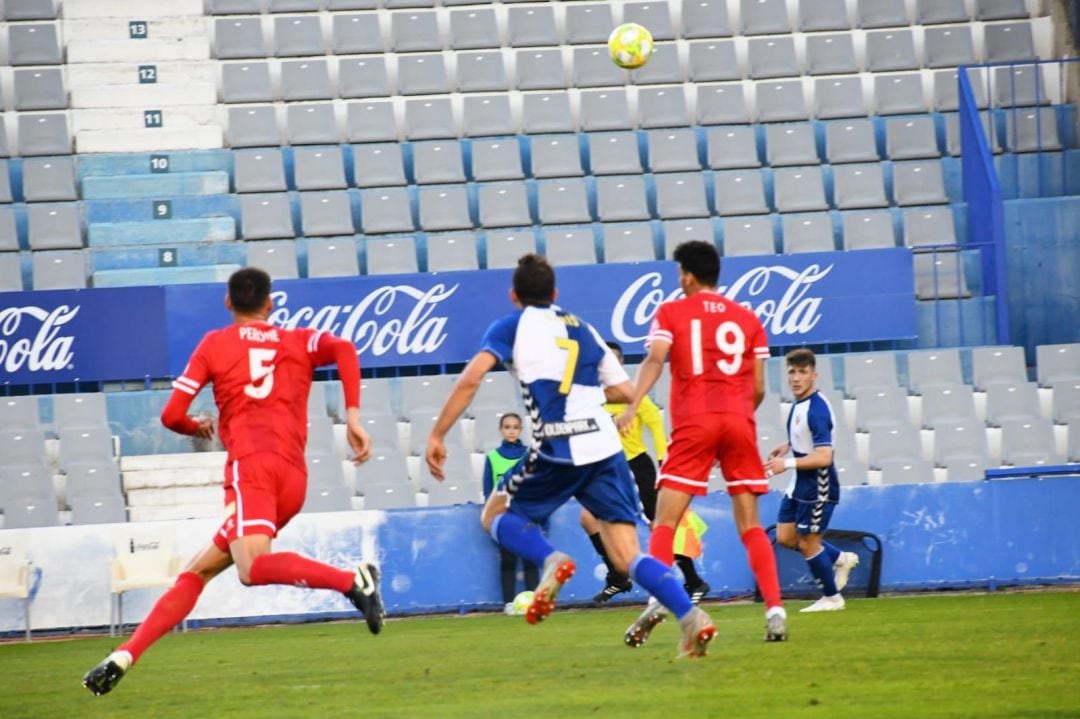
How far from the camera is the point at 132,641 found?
7699mm

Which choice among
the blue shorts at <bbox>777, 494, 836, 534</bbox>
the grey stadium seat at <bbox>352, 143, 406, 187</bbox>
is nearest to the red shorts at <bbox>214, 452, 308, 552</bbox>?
the blue shorts at <bbox>777, 494, 836, 534</bbox>

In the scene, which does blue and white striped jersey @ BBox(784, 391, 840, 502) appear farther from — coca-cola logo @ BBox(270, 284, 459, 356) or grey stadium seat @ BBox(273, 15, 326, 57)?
grey stadium seat @ BBox(273, 15, 326, 57)

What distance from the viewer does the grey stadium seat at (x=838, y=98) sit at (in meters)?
21.2

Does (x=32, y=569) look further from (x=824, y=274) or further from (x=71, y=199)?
(x=824, y=274)

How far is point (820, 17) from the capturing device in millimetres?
22234

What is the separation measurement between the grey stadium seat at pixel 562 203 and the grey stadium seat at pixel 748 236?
5.43ft

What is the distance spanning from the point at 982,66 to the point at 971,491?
25.4ft

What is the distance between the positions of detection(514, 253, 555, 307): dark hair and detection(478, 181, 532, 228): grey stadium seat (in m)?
11.3

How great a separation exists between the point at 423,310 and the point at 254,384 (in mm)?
9969

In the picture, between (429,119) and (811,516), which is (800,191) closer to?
(429,119)

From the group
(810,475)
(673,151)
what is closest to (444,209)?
(673,151)

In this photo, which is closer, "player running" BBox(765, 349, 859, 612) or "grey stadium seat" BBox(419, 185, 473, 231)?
"player running" BBox(765, 349, 859, 612)

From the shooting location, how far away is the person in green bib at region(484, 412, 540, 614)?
1417 centimetres

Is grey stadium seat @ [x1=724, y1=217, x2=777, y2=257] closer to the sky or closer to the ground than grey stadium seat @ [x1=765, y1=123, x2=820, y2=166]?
closer to the ground
